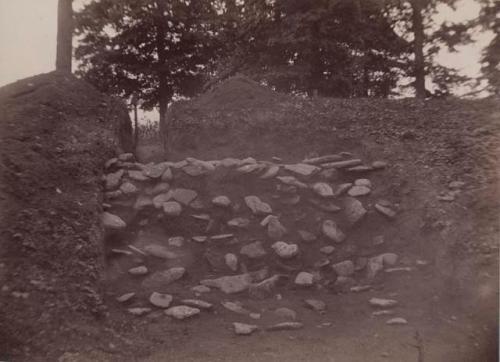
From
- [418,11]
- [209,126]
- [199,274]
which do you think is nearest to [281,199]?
[199,274]

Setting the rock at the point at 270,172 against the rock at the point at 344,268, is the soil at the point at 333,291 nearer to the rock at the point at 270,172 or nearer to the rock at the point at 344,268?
the rock at the point at 270,172

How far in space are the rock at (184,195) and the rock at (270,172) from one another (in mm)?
1147

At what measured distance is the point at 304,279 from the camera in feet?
21.0

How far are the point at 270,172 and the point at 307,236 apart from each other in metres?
1.35

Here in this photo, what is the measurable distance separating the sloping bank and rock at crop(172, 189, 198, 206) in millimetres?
1148

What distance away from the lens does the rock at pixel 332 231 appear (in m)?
7.07

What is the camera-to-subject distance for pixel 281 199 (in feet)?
24.9

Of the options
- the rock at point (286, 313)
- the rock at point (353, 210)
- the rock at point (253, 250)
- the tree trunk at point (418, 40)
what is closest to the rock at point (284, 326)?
the rock at point (286, 313)

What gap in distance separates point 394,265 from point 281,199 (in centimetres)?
199

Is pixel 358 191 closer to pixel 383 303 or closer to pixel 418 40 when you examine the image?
pixel 383 303

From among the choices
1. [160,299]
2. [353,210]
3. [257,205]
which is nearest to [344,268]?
[353,210]

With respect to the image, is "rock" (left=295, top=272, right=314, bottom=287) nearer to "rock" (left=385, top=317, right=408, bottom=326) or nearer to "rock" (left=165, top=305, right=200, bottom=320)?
"rock" (left=385, top=317, right=408, bottom=326)

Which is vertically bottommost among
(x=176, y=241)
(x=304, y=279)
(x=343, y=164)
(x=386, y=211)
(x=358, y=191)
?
(x=304, y=279)

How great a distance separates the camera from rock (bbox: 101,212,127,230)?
6.68 m
